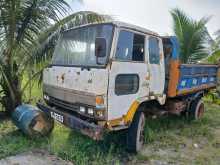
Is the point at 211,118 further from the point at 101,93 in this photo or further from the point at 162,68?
the point at 101,93

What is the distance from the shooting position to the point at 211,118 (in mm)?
7965

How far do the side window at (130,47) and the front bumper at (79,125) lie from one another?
1.17 meters

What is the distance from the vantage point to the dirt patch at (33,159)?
4.14m

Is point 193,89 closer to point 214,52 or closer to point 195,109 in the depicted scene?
point 195,109

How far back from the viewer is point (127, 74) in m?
4.30

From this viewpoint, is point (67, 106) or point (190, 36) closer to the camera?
point (67, 106)

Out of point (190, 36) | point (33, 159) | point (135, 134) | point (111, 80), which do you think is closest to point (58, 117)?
point (33, 159)

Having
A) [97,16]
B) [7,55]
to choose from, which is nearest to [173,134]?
[97,16]

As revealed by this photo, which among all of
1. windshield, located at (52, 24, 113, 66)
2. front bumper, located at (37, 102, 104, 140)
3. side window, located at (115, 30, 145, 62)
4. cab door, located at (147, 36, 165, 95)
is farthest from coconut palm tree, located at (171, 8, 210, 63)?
front bumper, located at (37, 102, 104, 140)

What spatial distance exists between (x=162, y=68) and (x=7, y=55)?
141 inches

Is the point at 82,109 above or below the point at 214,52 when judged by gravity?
below

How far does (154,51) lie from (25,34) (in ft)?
10.4

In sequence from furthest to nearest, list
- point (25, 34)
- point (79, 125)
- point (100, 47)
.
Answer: point (25, 34) → point (79, 125) → point (100, 47)

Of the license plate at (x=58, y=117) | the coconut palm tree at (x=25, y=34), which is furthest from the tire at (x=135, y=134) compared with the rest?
the coconut palm tree at (x=25, y=34)
